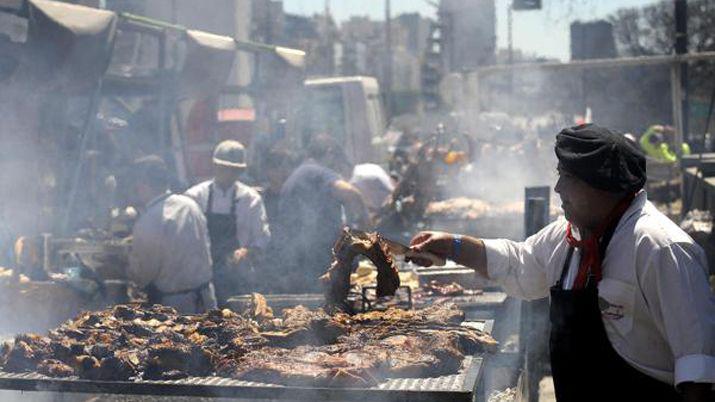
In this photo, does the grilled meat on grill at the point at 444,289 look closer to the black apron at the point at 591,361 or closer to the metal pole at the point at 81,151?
the black apron at the point at 591,361

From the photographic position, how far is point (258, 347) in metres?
4.36

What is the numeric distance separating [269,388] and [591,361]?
4.70ft

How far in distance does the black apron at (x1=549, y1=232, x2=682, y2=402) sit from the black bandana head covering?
0.20 meters

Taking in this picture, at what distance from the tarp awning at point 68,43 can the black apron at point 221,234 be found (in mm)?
1818

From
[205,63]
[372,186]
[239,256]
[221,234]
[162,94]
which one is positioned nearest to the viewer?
[239,256]

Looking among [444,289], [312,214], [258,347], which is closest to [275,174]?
[312,214]

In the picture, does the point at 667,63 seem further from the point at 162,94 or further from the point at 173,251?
the point at 173,251

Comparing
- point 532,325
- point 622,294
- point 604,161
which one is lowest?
point 532,325

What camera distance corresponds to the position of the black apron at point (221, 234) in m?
7.25

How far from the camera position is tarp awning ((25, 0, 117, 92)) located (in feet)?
23.7

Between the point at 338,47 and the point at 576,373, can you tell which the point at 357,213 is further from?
the point at 338,47

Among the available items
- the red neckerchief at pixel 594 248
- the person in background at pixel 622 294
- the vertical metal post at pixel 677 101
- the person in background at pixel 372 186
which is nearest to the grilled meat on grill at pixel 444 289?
the person in background at pixel 622 294

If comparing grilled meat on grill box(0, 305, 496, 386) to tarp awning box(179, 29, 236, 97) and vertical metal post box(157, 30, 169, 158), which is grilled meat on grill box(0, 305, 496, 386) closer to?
vertical metal post box(157, 30, 169, 158)

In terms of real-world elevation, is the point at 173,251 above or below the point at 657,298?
below
